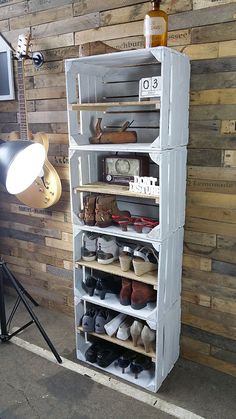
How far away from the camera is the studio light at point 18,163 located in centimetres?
147

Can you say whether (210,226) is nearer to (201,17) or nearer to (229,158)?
(229,158)

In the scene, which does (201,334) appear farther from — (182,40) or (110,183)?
(182,40)

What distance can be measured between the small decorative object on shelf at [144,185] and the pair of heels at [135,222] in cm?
19

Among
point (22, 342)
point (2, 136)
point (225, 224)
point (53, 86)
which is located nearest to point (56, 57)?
point (53, 86)

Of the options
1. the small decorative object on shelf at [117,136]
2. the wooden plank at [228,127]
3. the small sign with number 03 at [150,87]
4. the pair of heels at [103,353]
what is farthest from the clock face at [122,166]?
the pair of heels at [103,353]

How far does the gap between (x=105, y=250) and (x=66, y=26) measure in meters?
1.39

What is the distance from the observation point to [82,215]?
6.52 ft

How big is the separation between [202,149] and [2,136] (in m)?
1.59

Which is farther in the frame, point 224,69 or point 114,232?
point 114,232

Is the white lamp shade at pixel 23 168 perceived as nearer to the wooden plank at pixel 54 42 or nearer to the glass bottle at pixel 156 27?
the glass bottle at pixel 156 27

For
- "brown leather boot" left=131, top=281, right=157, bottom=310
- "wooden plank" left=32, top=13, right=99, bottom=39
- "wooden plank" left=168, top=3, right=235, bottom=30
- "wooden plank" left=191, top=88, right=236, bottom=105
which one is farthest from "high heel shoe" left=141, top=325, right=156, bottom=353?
"wooden plank" left=32, top=13, right=99, bottom=39

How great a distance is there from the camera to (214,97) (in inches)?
68.3

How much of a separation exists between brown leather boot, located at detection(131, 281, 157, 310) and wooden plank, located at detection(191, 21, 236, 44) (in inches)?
50.6

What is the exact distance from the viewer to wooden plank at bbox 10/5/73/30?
2121 millimetres
